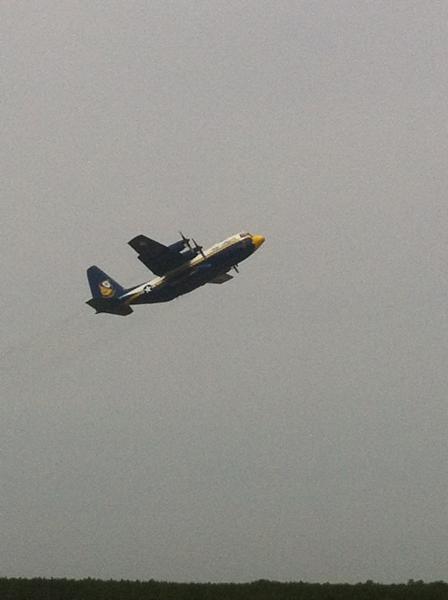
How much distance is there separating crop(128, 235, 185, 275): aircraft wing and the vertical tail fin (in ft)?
21.4

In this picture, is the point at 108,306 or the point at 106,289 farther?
the point at 106,289

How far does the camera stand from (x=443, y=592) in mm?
A: 68062

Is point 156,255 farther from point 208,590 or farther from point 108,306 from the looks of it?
point 208,590

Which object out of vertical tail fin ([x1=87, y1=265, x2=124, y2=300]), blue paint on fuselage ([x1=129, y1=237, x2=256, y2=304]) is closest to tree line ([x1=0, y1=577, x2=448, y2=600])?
blue paint on fuselage ([x1=129, y1=237, x2=256, y2=304])

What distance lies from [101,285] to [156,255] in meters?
11.3

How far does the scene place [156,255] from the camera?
90188mm

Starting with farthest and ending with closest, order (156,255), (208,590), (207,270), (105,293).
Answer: (105,293), (156,255), (207,270), (208,590)

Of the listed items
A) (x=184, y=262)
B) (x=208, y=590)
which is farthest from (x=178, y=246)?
(x=208, y=590)

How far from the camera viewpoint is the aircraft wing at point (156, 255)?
89.9 metres

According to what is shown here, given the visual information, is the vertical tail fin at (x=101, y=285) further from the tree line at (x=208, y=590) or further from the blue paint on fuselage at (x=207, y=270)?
the tree line at (x=208, y=590)

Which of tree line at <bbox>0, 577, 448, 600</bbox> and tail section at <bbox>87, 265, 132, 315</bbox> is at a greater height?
tail section at <bbox>87, 265, 132, 315</bbox>

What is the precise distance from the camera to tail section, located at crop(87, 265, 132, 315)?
307ft

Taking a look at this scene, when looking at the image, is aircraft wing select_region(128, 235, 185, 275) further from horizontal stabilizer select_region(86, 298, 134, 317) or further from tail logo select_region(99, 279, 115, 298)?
tail logo select_region(99, 279, 115, 298)

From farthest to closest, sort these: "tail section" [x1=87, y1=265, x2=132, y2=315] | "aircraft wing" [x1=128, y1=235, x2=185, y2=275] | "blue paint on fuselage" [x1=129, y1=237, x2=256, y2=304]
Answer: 1. "tail section" [x1=87, y1=265, x2=132, y2=315]
2. "aircraft wing" [x1=128, y1=235, x2=185, y2=275]
3. "blue paint on fuselage" [x1=129, y1=237, x2=256, y2=304]
